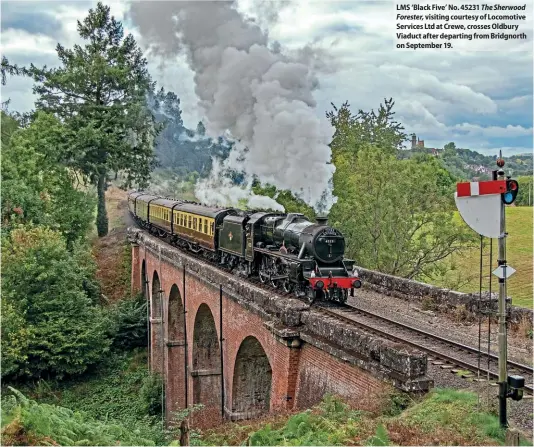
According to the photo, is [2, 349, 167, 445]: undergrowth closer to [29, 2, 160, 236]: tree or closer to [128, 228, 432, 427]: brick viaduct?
[128, 228, 432, 427]: brick viaduct

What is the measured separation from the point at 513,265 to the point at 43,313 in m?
23.2

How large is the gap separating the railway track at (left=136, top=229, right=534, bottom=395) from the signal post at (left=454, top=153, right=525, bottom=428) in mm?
921

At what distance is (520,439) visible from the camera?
6.79 meters

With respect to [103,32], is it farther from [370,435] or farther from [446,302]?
[370,435]

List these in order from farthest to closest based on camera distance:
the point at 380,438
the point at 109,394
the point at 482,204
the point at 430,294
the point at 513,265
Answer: the point at 513,265
the point at 109,394
the point at 430,294
the point at 482,204
the point at 380,438

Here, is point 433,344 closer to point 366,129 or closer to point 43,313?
point 43,313

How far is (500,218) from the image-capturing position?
680cm

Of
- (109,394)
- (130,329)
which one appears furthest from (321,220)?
(130,329)

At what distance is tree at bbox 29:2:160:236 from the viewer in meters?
35.6

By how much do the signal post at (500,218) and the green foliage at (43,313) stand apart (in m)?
19.6

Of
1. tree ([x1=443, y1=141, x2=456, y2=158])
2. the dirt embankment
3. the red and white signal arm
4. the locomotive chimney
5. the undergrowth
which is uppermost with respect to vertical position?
tree ([x1=443, y1=141, x2=456, y2=158])

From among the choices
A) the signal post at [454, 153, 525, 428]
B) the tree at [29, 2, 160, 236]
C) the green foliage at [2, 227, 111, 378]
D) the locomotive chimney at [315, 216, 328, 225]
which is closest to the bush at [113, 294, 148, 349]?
the green foliage at [2, 227, 111, 378]

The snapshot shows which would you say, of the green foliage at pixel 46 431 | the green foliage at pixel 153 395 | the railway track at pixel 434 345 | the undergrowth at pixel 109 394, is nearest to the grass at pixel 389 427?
the railway track at pixel 434 345

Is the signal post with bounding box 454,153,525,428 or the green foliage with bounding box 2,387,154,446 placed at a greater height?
the signal post with bounding box 454,153,525,428
